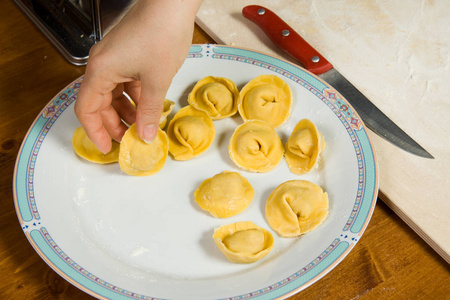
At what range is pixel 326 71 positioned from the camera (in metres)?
1.52

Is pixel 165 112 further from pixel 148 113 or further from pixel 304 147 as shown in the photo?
pixel 304 147

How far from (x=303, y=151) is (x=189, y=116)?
30 centimetres

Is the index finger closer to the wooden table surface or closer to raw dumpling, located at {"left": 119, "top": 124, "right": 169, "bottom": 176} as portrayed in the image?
raw dumpling, located at {"left": 119, "top": 124, "right": 169, "bottom": 176}

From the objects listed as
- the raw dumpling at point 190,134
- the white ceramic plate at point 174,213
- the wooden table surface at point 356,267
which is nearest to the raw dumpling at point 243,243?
the white ceramic plate at point 174,213

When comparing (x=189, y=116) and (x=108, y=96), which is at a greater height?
(x=108, y=96)

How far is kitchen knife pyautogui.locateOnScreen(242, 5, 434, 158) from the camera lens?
1.42m

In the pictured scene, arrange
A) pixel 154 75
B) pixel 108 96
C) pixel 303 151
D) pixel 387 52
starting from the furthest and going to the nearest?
pixel 387 52, pixel 303 151, pixel 108 96, pixel 154 75

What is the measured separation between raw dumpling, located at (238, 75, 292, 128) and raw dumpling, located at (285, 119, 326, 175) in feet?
0.25

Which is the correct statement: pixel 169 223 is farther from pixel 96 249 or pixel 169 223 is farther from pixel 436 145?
pixel 436 145

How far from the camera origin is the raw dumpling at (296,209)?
1.20 meters

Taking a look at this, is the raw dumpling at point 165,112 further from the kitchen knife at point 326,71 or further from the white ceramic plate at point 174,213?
the kitchen knife at point 326,71

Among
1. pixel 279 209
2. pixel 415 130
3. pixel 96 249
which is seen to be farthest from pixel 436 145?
pixel 96 249

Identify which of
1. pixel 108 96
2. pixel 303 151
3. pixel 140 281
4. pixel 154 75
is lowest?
pixel 140 281

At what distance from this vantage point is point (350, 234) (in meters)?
1.16
